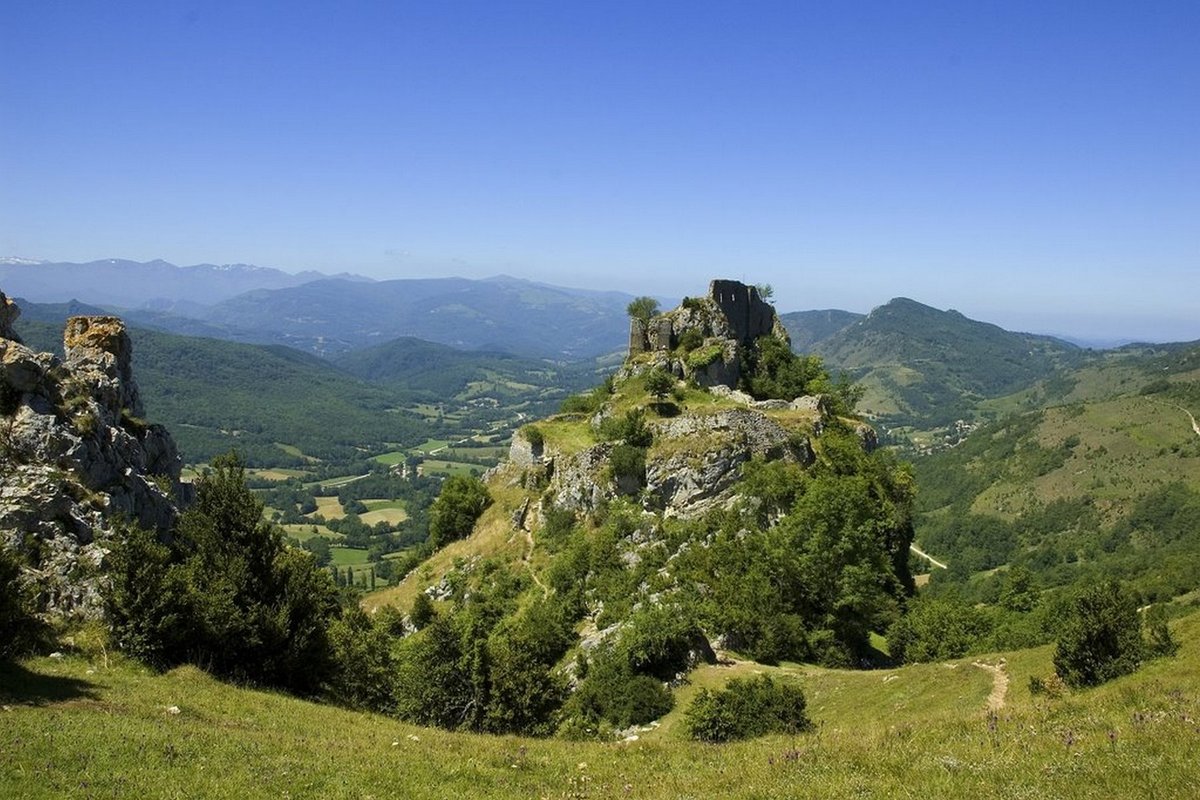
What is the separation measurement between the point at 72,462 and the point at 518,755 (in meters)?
21.8

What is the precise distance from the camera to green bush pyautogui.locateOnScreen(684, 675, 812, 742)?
23.2 metres

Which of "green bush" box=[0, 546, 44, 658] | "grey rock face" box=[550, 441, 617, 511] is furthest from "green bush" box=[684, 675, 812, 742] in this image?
"grey rock face" box=[550, 441, 617, 511]

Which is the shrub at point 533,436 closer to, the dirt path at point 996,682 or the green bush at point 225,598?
the green bush at point 225,598

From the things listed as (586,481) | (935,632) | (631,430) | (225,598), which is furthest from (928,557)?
(225,598)

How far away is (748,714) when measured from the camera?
23891 mm

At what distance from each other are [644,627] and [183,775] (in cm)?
2523

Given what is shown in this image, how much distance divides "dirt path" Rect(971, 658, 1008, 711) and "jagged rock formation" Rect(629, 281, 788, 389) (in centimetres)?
3437

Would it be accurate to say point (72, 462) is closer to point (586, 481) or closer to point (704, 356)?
point (586, 481)

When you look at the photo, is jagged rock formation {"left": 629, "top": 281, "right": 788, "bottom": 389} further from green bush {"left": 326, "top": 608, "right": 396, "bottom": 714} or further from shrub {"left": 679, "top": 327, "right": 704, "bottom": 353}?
green bush {"left": 326, "top": 608, "right": 396, "bottom": 714}

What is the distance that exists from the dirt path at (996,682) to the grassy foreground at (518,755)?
207 inches

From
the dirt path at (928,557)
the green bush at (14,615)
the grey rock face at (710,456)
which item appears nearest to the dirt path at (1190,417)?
the dirt path at (928,557)

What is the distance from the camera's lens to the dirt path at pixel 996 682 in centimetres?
2406

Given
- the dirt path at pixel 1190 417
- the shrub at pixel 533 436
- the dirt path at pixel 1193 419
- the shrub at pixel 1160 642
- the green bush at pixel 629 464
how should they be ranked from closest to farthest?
the shrub at pixel 1160 642 < the green bush at pixel 629 464 < the shrub at pixel 533 436 < the dirt path at pixel 1193 419 < the dirt path at pixel 1190 417

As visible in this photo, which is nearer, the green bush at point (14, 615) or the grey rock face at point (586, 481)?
the green bush at point (14, 615)
